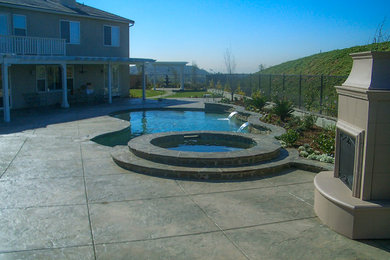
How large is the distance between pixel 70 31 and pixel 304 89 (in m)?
14.8

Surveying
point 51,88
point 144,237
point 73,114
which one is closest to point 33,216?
point 144,237

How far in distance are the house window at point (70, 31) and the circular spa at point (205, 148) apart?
15021 mm

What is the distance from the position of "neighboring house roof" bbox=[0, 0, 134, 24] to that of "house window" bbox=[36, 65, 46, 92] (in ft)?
11.0

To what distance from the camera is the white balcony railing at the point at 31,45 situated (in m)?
18.9

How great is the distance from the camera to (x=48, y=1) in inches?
957

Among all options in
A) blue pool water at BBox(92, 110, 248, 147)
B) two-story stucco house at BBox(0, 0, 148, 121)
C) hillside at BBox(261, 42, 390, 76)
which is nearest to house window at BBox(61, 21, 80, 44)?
two-story stucco house at BBox(0, 0, 148, 121)

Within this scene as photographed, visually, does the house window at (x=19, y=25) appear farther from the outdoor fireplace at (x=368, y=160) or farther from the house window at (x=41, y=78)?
the outdoor fireplace at (x=368, y=160)

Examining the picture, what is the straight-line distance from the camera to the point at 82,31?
24.2 meters

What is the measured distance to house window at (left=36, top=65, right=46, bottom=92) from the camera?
21953mm

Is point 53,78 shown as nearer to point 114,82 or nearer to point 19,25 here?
point 19,25

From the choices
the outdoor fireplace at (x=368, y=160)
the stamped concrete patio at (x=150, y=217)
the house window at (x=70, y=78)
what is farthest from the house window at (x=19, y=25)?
the outdoor fireplace at (x=368, y=160)

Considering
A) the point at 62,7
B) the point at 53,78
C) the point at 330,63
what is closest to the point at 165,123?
the point at 53,78

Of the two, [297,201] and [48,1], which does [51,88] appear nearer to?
[48,1]

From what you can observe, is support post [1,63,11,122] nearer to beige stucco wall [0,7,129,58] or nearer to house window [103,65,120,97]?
beige stucco wall [0,7,129,58]
